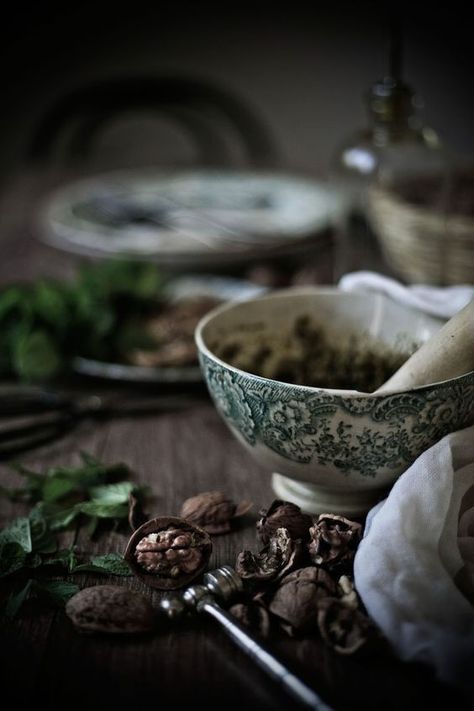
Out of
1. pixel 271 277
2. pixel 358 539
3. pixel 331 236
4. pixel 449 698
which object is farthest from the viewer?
pixel 331 236

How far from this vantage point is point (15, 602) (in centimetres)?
69

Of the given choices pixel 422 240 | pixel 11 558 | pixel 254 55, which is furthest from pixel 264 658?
pixel 254 55

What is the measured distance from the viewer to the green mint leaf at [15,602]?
26.8 inches

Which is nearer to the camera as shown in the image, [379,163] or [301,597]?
[301,597]

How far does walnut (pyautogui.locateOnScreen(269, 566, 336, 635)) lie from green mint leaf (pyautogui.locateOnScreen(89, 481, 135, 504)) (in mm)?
220

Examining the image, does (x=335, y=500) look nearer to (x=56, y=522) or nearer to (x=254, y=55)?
(x=56, y=522)

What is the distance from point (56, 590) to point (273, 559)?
0.18 metres

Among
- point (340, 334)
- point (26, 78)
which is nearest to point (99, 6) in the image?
point (26, 78)

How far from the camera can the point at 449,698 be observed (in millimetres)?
581

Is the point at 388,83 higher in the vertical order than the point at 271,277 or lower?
higher

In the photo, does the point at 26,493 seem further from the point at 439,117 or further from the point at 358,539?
the point at 439,117

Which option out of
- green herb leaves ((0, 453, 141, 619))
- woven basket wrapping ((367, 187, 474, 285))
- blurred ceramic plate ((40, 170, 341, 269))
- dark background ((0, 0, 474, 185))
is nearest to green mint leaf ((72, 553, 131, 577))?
green herb leaves ((0, 453, 141, 619))

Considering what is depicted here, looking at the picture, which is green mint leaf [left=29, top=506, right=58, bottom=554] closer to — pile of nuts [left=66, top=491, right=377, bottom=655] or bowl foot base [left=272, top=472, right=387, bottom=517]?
pile of nuts [left=66, top=491, right=377, bottom=655]

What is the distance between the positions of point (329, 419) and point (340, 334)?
24 cm
